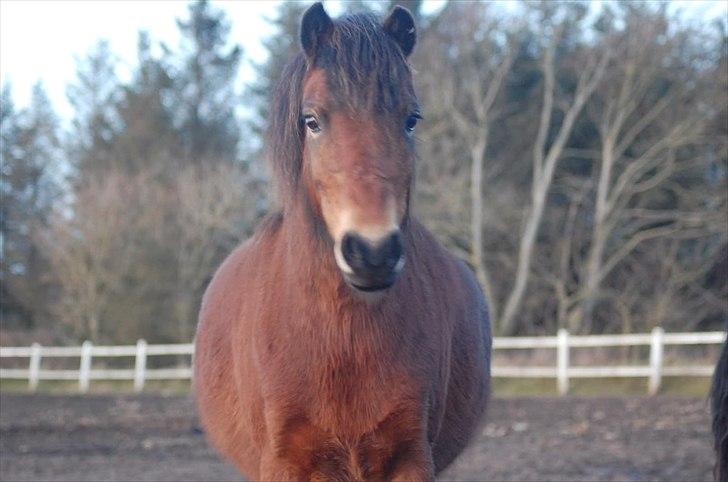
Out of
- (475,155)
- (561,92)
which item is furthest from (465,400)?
(561,92)

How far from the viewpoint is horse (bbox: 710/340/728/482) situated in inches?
197

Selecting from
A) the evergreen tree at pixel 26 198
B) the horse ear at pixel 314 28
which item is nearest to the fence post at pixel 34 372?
the evergreen tree at pixel 26 198

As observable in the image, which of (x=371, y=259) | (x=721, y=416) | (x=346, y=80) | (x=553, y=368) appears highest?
(x=346, y=80)

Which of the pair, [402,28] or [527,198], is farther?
[527,198]

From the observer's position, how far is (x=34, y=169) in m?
32.6

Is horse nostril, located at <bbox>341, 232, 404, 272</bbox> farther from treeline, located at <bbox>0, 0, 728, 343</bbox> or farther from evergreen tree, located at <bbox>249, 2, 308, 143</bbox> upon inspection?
evergreen tree, located at <bbox>249, 2, 308, 143</bbox>

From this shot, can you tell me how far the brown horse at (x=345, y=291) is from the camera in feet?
9.09

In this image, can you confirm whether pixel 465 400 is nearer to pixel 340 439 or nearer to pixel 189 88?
pixel 340 439

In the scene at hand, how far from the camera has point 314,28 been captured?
3059 mm

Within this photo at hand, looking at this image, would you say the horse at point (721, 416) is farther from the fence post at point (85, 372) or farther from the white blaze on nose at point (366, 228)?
the fence post at point (85, 372)

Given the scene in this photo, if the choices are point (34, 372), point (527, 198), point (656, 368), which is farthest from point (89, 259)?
point (656, 368)

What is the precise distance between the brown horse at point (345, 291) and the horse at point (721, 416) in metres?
2.22

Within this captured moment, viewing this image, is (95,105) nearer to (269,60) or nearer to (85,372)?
(269,60)

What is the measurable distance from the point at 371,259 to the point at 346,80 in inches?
26.3
